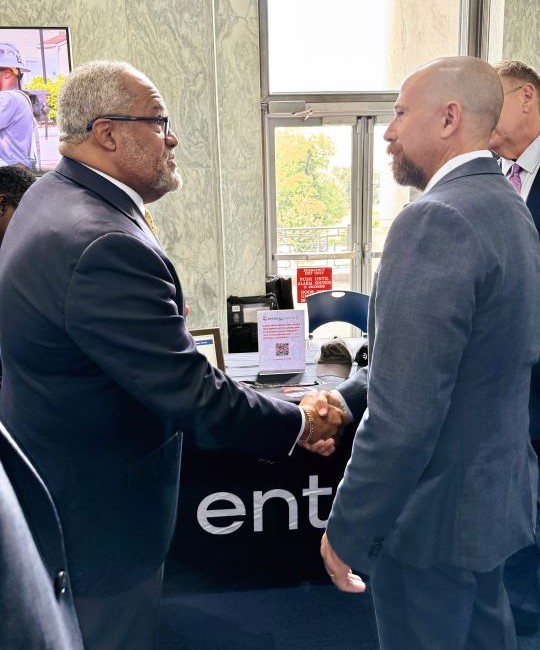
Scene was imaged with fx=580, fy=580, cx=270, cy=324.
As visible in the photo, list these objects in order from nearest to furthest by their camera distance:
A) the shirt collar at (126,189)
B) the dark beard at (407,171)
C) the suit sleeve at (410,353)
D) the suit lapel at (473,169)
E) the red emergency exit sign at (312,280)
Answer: the suit sleeve at (410,353), the suit lapel at (473,169), the dark beard at (407,171), the shirt collar at (126,189), the red emergency exit sign at (312,280)

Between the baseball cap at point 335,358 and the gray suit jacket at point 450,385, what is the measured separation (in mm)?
1190

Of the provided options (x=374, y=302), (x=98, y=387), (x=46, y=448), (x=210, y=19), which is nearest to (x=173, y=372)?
(x=98, y=387)

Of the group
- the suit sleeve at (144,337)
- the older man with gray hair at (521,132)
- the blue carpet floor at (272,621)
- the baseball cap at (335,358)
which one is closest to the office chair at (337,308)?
the baseball cap at (335,358)

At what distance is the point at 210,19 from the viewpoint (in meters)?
3.98

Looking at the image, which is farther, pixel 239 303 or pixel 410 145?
pixel 239 303

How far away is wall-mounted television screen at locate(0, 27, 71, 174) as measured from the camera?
12.9 ft

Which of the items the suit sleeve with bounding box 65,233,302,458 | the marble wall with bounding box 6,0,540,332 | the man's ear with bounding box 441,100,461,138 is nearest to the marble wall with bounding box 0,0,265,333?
the marble wall with bounding box 6,0,540,332

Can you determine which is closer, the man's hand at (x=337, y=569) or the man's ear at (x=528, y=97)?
the man's hand at (x=337, y=569)

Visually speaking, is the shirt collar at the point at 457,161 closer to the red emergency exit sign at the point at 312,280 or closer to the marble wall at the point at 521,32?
the marble wall at the point at 521,32

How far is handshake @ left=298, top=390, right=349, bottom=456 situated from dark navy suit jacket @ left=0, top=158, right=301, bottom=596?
0.33 m

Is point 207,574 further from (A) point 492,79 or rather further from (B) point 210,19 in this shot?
(B) point 210,19

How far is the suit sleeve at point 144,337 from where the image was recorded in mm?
1151

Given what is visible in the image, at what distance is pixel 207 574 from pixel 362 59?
15.7 ft

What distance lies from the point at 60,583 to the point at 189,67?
13.0 ft
